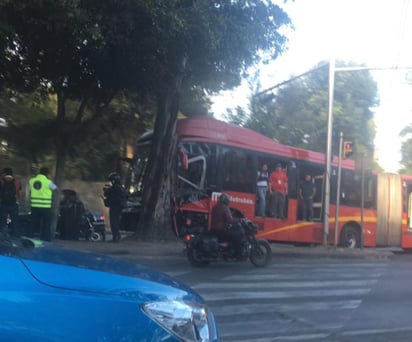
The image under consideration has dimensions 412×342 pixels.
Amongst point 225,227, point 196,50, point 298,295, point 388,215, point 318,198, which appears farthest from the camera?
point 388,215

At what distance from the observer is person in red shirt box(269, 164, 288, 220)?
57.6 ft

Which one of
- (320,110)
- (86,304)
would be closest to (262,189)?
(86,304)

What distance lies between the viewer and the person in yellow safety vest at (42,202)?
13.5 metres

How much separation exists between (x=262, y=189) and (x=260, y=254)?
16.4 feet

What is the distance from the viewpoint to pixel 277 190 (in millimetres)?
17516

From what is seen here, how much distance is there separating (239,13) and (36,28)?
15.7 ft

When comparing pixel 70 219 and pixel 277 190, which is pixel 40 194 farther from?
pixel 277 190

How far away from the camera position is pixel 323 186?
1839cm

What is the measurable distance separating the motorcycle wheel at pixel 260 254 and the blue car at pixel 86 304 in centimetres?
927

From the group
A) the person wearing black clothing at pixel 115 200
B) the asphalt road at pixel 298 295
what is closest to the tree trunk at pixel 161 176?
the person wearing black clothing at pixel 115 200

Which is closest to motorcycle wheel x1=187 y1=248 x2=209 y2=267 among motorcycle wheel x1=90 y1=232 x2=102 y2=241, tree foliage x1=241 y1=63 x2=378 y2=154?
motorcycle wheel x1=90 y1=232 x2=102 y2=241

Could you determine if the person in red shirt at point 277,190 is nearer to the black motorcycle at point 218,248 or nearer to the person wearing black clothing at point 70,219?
the black motorcycle at point 218,248

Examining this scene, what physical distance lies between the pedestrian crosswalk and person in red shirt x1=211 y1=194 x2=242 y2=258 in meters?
0.63

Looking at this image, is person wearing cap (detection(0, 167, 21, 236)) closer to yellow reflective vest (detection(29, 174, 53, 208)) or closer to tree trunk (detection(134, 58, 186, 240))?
yellow reflective vest (detection(29, 174, 53, 208))
